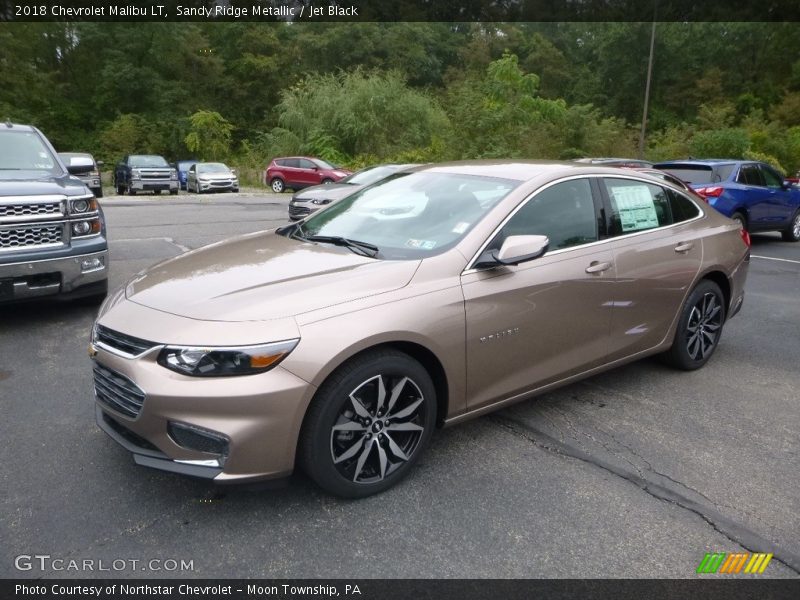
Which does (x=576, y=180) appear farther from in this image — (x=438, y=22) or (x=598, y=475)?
(x=438, y=22)

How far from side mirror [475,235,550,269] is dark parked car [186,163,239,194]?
25131 mm

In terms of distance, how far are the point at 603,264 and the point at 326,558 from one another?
7.90 ft

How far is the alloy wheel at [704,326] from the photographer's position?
480cm

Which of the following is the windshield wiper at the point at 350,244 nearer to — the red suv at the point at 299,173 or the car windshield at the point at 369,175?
the car windshield at the point at 369,175

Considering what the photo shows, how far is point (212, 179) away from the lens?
2672 centimetres

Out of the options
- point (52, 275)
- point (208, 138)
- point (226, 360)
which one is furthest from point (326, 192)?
point (208, 138)

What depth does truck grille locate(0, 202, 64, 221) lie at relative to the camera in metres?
5.32

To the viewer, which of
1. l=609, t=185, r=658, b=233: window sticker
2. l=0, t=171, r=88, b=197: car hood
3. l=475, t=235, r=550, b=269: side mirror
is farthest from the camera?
l=0, t=171, r=88, b=197: car hood

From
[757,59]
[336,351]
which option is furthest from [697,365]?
[757,59]

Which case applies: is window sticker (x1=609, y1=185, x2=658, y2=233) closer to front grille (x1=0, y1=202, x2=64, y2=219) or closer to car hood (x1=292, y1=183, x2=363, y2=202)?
front grille (x1=0, y1=202, x2=64, y2=219)

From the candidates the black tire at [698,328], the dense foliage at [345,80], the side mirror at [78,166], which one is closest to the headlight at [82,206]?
the side mirror at [78,166]

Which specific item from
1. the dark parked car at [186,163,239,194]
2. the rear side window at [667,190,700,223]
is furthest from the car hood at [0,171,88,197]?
the dark parked car at [186,163,239,194]

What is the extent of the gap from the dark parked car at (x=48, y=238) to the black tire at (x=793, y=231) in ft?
42.4

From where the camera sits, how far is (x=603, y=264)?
13.0ft
